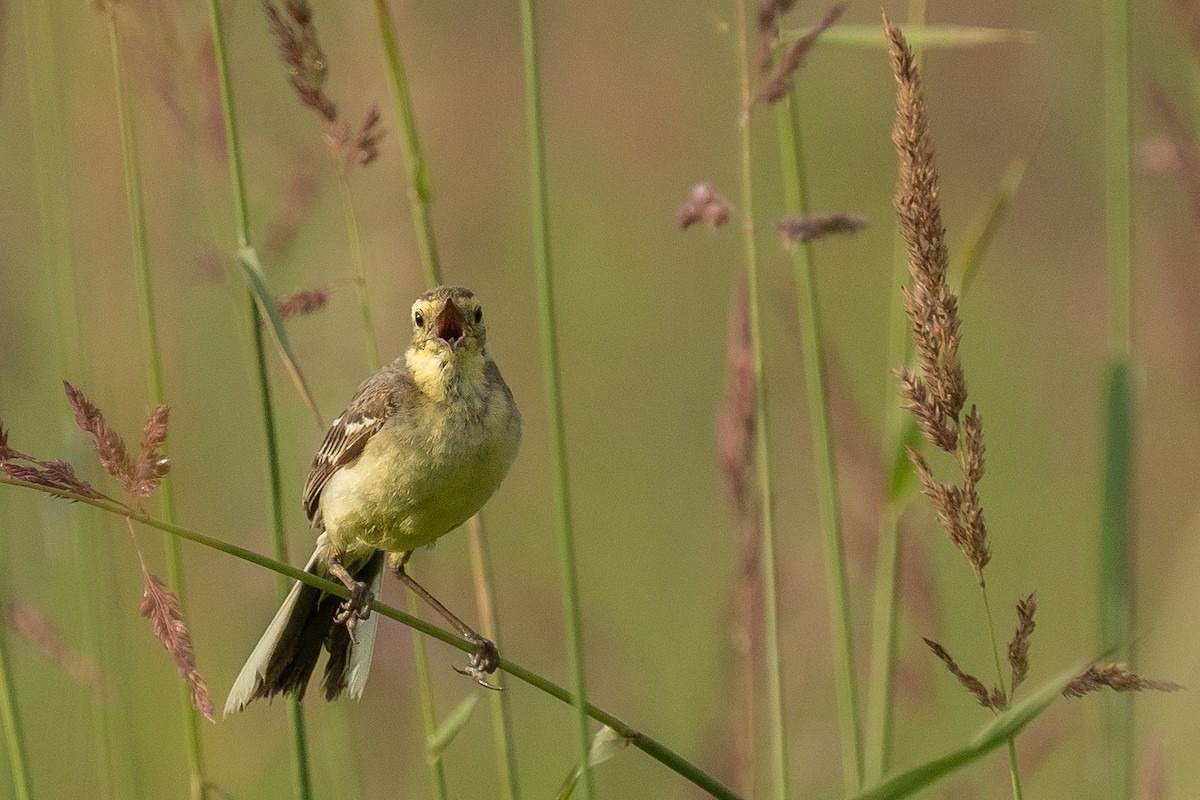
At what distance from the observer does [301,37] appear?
103 inches

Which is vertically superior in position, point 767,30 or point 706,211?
point 767,30

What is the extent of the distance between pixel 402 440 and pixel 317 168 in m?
1.12

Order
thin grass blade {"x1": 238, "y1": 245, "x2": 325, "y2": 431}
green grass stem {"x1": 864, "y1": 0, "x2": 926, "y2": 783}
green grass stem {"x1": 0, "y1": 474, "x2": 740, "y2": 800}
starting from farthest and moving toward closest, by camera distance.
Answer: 1. green grass stem {"x1": 864, "y1": 0, "x2": 926, "y2": 783}
2. thin grass blade {"x1": 238, "y1": 245, "x2": 325, "y2": 431}
3. green grass stem {"x1": 0, "y1": 474, "x2": 740, "y2": 800}

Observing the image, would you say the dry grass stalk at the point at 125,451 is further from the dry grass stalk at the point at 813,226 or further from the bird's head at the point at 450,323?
the bird's head at the point at 450,323

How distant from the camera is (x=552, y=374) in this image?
7.15 feet

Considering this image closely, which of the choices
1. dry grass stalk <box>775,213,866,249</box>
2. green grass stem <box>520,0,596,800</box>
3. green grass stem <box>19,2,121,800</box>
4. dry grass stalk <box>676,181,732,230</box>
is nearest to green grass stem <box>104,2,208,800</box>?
green grass stem <box>19,2,121,800</box>

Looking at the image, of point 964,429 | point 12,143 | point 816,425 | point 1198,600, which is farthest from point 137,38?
point 12,143

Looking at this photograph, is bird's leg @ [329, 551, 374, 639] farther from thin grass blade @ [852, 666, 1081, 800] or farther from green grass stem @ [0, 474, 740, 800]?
thin grass blade @ [852, 666, 1081, 800]

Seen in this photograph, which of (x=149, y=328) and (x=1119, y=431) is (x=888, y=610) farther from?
(x=149, y=328)

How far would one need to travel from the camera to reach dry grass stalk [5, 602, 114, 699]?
272cm

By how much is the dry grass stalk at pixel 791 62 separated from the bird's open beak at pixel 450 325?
1008 millimetres

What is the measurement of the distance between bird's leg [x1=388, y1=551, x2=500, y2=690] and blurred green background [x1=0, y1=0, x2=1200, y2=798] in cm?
25

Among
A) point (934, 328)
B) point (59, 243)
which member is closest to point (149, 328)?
point (59, 243)

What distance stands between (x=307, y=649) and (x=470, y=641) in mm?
578
